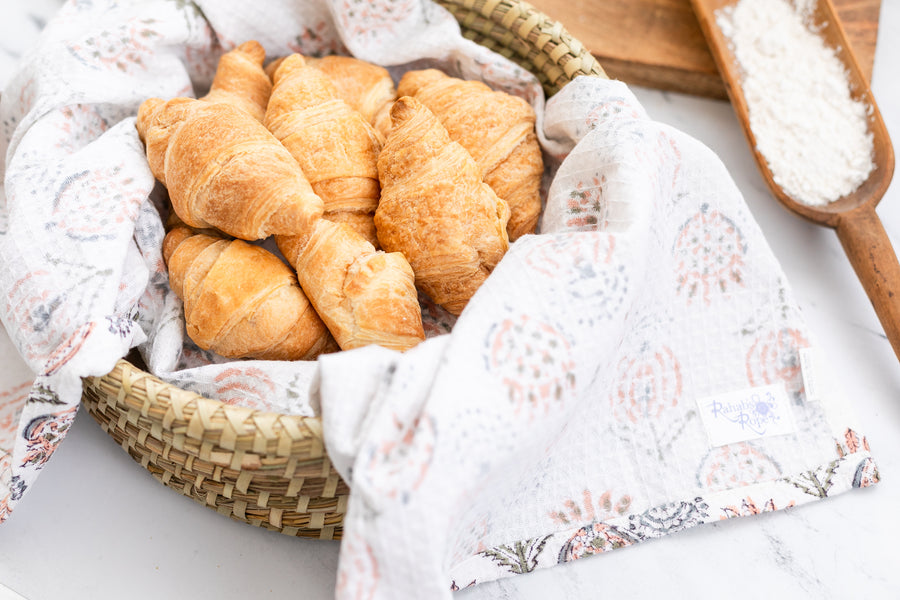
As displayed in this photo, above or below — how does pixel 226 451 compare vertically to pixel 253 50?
below

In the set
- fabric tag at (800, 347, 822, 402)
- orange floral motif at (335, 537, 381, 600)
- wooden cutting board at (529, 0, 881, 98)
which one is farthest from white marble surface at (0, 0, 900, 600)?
wooden cutting board at (529, 0, 881, 98)

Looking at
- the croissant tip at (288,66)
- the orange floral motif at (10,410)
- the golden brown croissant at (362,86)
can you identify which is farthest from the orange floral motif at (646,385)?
the orange floral motif at (10,410)

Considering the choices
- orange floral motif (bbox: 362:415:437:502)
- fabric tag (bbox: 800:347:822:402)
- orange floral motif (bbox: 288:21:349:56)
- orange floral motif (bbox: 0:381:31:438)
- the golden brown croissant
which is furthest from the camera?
orange floral motif (bbox: 288:21:349:56)

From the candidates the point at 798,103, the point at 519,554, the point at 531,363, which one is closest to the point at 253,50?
the point at 531,363

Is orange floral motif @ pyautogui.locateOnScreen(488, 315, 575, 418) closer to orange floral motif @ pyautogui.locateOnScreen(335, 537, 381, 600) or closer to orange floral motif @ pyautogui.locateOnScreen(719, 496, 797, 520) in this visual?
orange floral motif @ pyautogui.locateOnScreen(335, 537, 381, 600)

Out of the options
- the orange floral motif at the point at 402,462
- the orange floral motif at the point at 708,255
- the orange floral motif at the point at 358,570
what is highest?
the orange floral motif at the point at 708,255

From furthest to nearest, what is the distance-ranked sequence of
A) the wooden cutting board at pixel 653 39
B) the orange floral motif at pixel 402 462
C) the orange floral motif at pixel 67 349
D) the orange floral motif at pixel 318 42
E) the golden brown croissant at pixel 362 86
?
the wooden cutting board at pixel 653 39, the orange floral motif at pixel 318 42, the golden brown croissant at pixel 362 86, the orange floral motif at pixel 67 349, the orange floral motif at pixel 402 462

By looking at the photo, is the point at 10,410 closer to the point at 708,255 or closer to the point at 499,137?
the point at 499,137

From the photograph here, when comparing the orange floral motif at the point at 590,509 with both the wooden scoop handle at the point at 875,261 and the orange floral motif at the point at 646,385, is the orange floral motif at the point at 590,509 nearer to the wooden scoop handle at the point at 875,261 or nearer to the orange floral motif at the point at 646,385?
the orange floral motif at the point at 646,385
